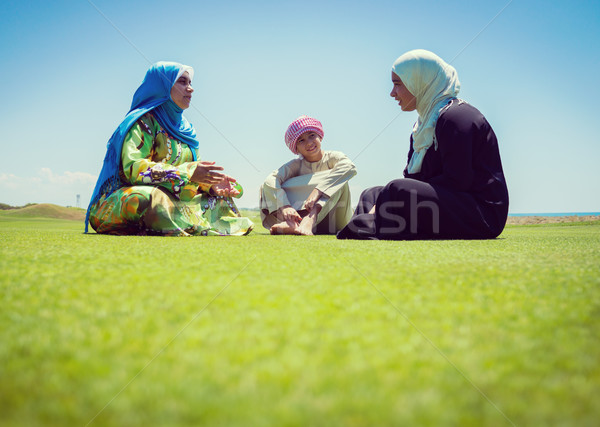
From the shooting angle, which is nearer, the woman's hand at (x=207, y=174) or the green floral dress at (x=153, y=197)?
the green floral dress at (x=153, y=197)

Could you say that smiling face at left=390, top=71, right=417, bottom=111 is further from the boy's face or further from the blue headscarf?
the blue headscarf

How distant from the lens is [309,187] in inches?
169

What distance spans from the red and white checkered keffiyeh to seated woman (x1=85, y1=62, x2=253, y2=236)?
965 mm

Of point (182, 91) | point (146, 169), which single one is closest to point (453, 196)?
point (146, 169)

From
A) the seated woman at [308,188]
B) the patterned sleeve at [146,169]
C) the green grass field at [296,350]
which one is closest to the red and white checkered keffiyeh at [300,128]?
the seated woman at [308,188]

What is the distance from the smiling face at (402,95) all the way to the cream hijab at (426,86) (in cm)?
8

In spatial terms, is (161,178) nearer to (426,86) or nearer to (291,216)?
(291,216)

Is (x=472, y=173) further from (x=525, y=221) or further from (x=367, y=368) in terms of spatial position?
(x=525, y=221)

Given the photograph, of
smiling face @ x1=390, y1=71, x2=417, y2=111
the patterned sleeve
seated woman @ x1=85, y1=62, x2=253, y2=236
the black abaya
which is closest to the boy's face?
seated woman @ x1=85, y1=62, x2=253, y2=236

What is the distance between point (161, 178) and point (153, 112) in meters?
0.77

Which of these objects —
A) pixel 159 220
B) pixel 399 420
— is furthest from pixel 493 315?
pixel 159 220

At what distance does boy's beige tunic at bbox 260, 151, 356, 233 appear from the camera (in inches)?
166

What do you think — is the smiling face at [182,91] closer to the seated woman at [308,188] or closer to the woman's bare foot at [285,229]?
the seated woman at [308,188]

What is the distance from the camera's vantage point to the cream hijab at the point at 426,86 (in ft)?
10.9
